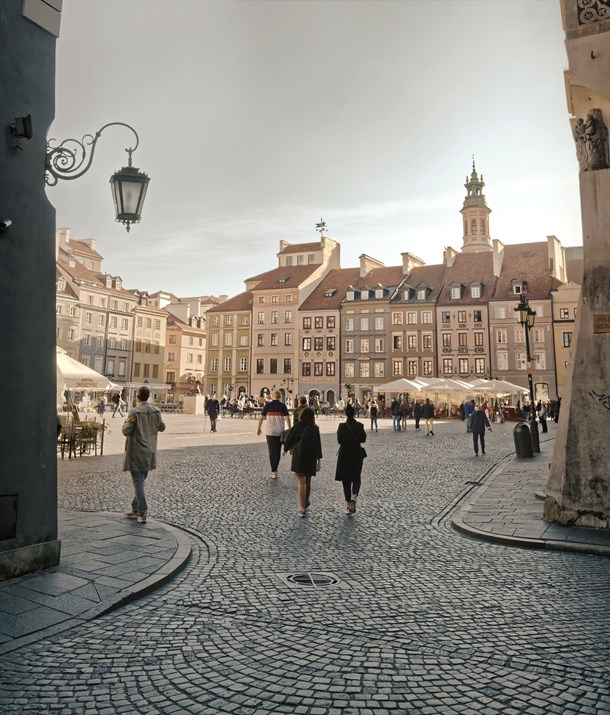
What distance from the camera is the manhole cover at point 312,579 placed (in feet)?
19.4

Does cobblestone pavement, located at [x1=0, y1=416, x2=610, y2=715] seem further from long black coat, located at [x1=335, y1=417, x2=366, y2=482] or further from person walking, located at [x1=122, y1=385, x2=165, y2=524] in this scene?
long black coat, located at [x1=335, y1=417, x2=366, y2=482]

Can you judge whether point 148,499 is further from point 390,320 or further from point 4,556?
point 390,320

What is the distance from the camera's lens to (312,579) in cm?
608

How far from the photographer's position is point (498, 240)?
63.5 meters

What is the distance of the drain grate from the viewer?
588 cm

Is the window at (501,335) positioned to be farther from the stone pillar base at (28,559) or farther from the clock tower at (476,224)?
the stone pillar base at (28,559)

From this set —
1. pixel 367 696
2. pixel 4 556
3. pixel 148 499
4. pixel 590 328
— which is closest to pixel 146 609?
pixel 4 556

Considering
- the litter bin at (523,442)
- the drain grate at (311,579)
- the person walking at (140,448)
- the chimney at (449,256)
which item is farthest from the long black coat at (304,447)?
the chimney at (449,256)

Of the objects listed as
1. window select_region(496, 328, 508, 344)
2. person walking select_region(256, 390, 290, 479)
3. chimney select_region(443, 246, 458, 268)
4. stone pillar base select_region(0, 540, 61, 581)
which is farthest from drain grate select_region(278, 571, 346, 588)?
chimney select_region(443, 246, 458, 268)

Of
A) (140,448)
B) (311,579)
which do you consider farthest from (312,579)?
(140,448)

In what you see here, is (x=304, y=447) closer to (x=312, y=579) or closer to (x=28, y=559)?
(x=312, y=579)

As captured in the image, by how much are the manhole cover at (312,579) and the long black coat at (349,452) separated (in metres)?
3.56

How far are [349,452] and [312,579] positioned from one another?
12.7ft

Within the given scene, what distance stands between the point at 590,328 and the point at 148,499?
771 centimetres
